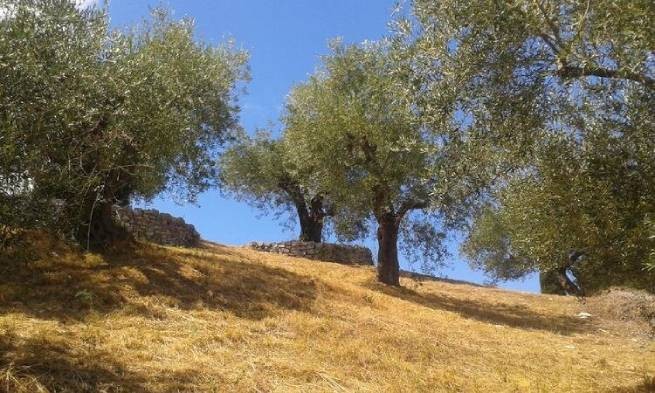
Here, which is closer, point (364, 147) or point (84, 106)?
point (84, 106)

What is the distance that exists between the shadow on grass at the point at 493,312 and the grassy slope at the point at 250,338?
0.30 m

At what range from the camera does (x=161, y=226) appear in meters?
26.7

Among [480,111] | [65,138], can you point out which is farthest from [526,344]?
[65,138]

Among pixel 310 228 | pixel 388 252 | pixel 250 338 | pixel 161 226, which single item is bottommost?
pixel 250 338

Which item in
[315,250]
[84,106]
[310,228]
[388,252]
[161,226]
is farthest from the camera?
[310,228]

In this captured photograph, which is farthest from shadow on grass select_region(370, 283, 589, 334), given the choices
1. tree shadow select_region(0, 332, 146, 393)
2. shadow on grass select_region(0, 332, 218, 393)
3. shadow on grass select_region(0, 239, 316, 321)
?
tree shadow select_region(0, 332, 146, 393)

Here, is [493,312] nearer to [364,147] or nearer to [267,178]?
[364,147]

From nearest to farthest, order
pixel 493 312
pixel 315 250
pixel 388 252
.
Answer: pixel 493 312 → pixel 388 252 → pixel 315 250

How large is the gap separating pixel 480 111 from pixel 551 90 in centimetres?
133

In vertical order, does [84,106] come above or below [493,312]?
above

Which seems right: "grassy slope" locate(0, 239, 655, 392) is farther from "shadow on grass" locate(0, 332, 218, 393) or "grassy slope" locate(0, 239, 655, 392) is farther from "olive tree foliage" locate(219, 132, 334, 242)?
"olive tree foliage" locate(219, 132, 334, 242)

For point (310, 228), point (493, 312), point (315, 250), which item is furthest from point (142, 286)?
point (310, 228)

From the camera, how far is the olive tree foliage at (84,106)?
29.2 feet

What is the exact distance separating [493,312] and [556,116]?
42.0ft
